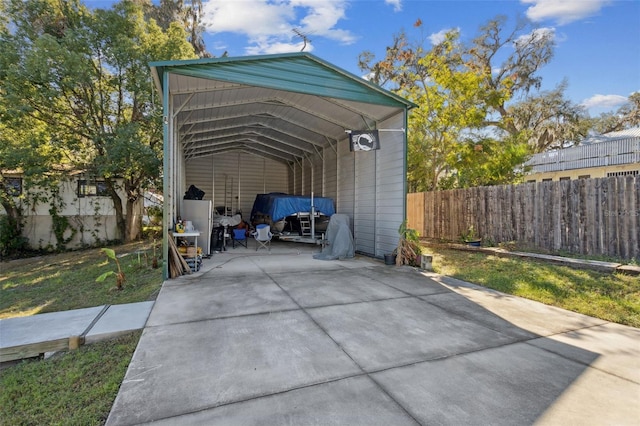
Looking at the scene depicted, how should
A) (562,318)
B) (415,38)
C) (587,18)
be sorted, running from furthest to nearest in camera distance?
(415,38), (587,18), (562,318)

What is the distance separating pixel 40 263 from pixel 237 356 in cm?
1007

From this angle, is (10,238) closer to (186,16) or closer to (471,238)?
(471,238)

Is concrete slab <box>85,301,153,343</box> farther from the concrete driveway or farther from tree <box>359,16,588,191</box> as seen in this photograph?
tree <box>359,16,588,191</box>

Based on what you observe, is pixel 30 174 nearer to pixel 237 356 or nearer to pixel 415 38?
pixel 237 356

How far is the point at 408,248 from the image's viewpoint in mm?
7273

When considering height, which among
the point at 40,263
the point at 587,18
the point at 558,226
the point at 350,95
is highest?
the point at 587,18

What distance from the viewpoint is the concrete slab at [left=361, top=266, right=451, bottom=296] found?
5.29 meters

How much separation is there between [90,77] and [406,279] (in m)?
10.0

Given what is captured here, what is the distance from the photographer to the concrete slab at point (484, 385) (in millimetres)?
2092

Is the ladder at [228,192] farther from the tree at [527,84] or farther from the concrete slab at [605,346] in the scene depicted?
the concrete slab at [605,346]

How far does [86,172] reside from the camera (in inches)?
424

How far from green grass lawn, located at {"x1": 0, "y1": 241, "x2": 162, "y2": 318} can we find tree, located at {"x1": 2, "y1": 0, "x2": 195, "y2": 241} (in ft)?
9.40

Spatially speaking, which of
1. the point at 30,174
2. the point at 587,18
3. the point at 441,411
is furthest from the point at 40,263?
the point at 587,18

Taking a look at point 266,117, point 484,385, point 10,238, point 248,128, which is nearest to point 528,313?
point 484,385
